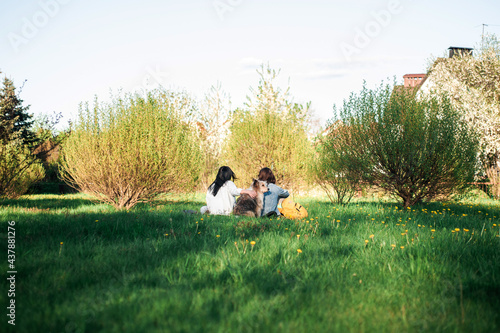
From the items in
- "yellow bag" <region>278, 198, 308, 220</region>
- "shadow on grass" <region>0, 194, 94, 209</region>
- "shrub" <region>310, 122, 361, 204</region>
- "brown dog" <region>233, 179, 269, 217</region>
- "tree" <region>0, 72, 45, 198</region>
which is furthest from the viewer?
"tree" <region>0, 72, 45, 198</region>

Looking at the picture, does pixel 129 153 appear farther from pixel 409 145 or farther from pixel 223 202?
pixel 409 145

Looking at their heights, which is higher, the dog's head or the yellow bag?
the dog's head

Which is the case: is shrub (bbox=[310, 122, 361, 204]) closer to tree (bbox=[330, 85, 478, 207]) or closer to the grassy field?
tree (bbox=[330, 85, 478, 207])

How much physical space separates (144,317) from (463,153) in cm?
902

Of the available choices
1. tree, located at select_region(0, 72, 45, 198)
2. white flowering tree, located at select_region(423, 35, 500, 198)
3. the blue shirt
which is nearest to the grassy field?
the blue shirt

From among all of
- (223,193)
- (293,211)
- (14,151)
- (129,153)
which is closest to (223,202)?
(223,193)

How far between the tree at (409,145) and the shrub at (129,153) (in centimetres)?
507

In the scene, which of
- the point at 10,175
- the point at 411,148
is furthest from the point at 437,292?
the point at 10,175

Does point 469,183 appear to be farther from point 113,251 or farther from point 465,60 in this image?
point 465,60

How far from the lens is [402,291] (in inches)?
126

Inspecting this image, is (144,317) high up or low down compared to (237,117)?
down

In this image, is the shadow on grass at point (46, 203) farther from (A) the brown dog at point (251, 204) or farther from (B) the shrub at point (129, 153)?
(A) the brown dog at point (251, 204)

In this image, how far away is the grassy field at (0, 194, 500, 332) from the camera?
99.6 inches

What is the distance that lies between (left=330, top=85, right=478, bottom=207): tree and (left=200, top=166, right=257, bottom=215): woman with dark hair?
3667 millimetres
